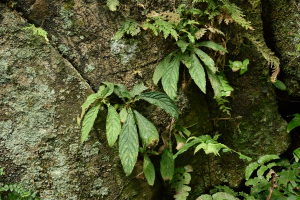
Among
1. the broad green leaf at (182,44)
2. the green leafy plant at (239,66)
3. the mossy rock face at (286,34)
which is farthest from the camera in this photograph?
the mossy rock face at (286,34)

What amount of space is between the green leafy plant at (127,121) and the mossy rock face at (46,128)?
22cm

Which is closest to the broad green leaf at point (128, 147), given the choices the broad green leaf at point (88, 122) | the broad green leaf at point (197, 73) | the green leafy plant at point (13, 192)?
the broad green leaf at point (88, 122)

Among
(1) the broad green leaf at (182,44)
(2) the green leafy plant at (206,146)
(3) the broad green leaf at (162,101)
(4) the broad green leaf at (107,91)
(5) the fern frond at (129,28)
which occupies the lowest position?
(2) the green leafy plant at (206,146)

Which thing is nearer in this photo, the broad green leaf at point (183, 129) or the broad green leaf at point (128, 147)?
the broad green leaf at point (128, 147)

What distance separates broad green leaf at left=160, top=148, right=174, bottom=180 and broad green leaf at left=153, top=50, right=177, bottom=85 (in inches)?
29.4

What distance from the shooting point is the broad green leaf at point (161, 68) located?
1.98 metres

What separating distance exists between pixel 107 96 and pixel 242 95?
173 cm

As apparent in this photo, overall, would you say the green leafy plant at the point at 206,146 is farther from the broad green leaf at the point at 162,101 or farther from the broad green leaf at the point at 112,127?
the broad green leaf at the point at 112,127

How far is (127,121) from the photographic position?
169cm

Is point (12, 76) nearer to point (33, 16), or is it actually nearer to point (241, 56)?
point (33, 16)

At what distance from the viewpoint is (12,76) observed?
1703 millimetres

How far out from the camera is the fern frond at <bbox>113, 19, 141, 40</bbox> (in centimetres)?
193

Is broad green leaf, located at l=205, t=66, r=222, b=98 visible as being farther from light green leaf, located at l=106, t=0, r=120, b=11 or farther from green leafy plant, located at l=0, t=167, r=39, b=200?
green leafy plant, located at l=0, t=167, r=39, b=200

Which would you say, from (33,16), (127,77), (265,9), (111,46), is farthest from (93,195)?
(265,9)
